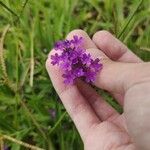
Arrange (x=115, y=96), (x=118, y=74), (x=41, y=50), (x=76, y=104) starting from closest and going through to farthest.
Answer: (x=118, y=74) < (x=76, y=104) < (x=115, y=96) < (x=41, y=50)

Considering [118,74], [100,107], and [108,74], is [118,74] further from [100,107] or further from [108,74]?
[100,107]

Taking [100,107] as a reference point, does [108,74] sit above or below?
above

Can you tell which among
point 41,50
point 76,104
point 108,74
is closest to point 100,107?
point 76,104

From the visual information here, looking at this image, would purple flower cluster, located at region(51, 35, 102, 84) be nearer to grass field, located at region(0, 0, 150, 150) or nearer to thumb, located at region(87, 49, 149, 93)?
thumb, located at region(87, 49, 149, 93)

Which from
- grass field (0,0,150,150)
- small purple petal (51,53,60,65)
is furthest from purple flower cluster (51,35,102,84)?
grass field (0,0,150,150)

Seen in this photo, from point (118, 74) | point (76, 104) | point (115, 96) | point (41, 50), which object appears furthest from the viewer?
point (41, 50)

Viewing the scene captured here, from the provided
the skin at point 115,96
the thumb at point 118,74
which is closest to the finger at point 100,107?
the skin at point 115,96

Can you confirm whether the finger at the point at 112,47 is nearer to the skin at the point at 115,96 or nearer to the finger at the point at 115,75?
the skin at the point at 115,96
